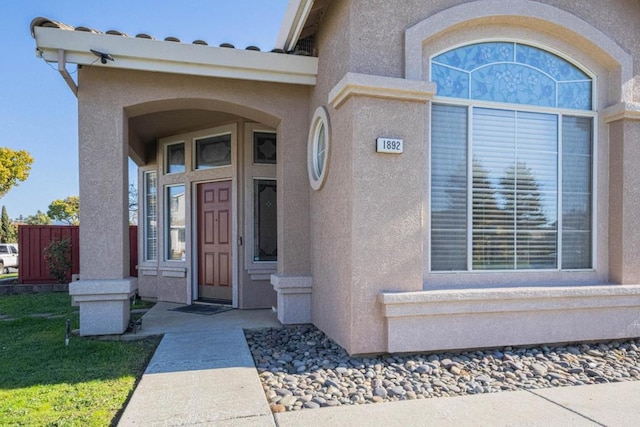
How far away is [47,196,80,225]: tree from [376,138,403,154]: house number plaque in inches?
2126

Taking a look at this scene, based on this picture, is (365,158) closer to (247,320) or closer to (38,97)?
(247,320)

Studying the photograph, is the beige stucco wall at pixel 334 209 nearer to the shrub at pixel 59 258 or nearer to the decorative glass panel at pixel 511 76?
the decorative glass panel at pixel 511 76

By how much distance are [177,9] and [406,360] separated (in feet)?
27.3

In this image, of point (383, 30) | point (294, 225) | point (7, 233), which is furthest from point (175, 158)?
point (7, 233)

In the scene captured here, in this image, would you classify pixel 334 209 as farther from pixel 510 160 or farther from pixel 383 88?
pixel 510 160

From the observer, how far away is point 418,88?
468cm

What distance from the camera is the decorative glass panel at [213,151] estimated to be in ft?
26.3

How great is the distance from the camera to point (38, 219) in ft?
179

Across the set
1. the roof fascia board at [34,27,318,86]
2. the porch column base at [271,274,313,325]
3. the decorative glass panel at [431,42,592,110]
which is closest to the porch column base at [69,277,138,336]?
the porch column base at [271,274,313,325]

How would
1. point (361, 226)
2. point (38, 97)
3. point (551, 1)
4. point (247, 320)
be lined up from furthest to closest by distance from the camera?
point (38, 97) < point (247, 320) < point (551, 1) < point (361, 226)

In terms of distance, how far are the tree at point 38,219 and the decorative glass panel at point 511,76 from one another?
59282 millimetres

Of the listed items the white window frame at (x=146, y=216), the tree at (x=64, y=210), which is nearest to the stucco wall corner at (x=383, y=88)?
the white window frame at (x=146, y=216)

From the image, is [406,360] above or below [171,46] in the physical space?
below

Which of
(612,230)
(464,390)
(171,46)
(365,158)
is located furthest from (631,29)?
(171,46)
